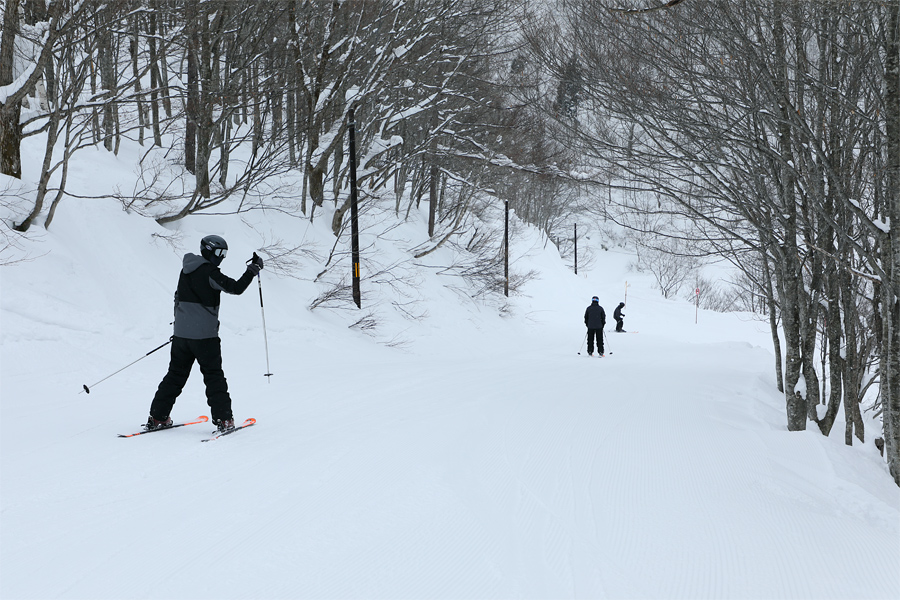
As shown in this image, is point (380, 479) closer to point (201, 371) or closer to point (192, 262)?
point (201, 371)

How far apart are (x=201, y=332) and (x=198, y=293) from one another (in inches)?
14.2

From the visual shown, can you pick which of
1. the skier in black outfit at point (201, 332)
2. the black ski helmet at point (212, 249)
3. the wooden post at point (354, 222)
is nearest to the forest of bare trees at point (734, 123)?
the wooden post at point (354, 222)

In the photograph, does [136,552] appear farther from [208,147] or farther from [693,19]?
[208,147]

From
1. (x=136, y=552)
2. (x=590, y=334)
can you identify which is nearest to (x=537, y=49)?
(x=136, y=552)

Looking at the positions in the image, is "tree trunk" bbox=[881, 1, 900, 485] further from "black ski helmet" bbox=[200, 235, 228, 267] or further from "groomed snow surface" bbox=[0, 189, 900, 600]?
"black ski helmet" bbox=[200, 235, 228, 267]

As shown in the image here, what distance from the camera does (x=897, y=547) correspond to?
3967 mm

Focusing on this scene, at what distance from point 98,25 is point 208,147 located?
5363 mm

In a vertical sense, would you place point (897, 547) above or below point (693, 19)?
below

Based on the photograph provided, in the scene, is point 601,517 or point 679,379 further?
point 679,379

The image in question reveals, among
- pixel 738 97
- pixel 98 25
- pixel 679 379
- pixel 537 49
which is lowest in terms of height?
pixel 679 379

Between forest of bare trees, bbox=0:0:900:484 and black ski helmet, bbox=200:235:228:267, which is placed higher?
forest of bare trees, bbox=0:0:900:484

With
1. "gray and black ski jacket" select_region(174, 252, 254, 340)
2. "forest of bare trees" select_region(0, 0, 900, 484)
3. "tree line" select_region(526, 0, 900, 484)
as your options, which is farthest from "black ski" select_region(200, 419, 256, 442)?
"tree line" select_region(526, 0, 900, 484)

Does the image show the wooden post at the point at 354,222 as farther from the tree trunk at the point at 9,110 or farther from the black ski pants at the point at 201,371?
the black ski pants at the point at 201,371

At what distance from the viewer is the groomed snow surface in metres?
3.28
